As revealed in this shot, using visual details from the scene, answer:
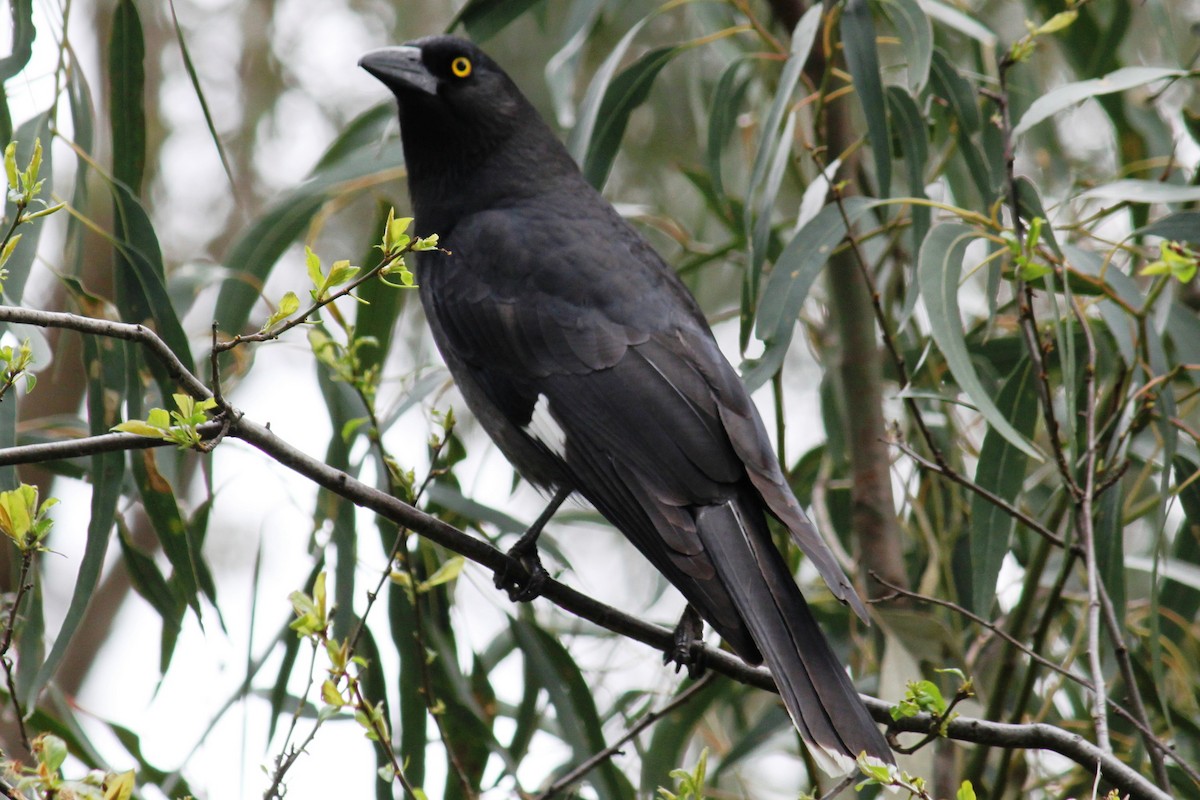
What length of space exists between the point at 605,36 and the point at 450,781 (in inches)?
104

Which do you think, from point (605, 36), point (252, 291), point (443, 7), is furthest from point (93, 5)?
point (252, 291)

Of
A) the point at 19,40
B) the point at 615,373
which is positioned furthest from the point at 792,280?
the point at 19,40

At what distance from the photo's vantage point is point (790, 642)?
5.78 ft

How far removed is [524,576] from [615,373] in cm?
38

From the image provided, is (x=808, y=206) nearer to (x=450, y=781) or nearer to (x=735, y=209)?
(x=735, y=209)

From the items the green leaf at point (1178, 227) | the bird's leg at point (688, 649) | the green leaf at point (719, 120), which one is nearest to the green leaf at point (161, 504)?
the bird's leg at point (688, 649)

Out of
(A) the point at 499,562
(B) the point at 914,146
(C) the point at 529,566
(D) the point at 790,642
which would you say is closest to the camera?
(D) the point at 790,642

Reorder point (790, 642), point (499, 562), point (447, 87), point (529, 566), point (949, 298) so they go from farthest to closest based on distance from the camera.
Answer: point (447, 87) → point (529, 566) → point (949, 298) → point (499, 562) → point (790, 642)

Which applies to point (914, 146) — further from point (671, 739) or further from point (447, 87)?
point (671, 739)

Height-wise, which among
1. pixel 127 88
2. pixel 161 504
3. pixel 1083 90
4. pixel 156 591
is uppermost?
pixel 1083 90

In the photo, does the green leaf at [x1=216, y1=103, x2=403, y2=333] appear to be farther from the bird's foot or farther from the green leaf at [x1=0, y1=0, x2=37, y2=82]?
the bird's foot

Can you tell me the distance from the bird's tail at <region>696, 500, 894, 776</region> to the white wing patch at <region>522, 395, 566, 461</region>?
0.29 metres

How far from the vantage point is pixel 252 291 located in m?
2.52

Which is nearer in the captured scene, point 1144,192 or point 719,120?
point 1144,192
